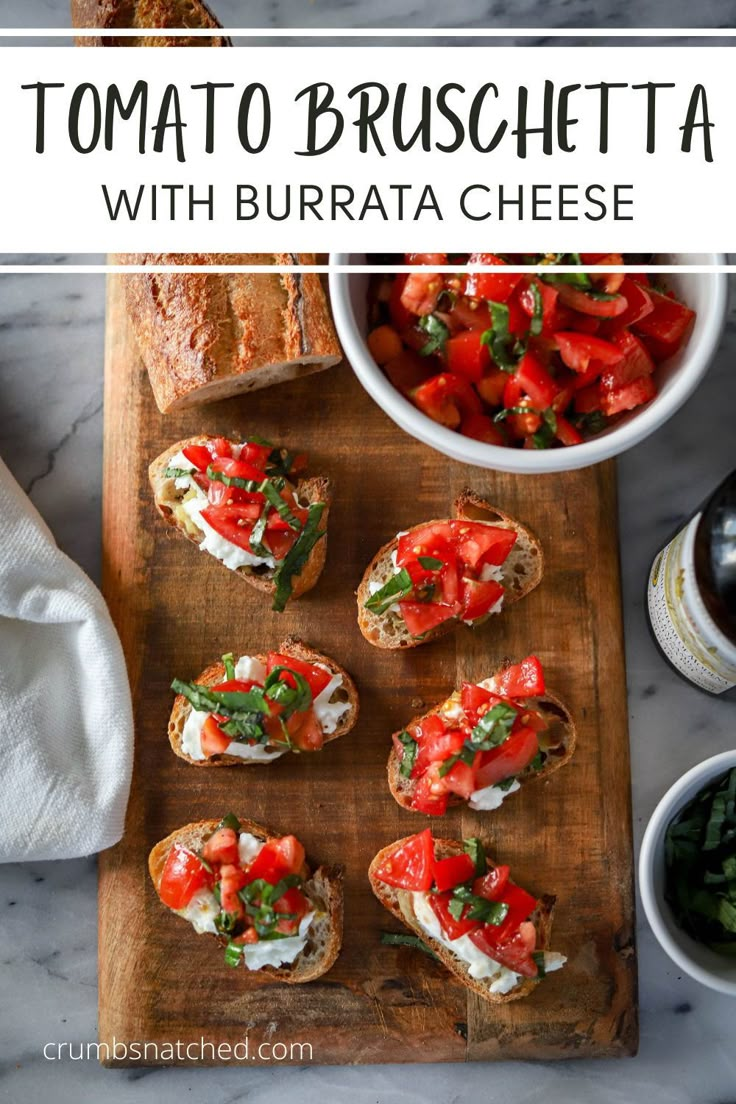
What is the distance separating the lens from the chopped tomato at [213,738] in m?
2.60

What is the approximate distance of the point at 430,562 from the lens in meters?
2.63

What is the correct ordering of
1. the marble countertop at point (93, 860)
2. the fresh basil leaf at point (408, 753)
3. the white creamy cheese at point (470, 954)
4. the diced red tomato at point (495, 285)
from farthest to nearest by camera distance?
the marble countertop at point (93, 860) → the fresh basil leaf at point (408, 753) → the white creamy cheese at point (470, 954) → the diced red tomato at point (495, 285)

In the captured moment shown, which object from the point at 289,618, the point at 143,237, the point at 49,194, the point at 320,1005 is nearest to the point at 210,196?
the point at 143,237

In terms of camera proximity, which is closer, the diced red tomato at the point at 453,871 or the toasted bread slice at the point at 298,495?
the diced red tomato at the point at 453,871

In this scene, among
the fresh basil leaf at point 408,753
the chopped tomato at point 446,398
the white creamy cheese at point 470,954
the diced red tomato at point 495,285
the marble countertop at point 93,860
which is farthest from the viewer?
the marble countertop at point 93,860

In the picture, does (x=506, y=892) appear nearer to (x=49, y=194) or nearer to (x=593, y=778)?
(x=593, y=778)

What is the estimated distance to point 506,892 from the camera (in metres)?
2.61

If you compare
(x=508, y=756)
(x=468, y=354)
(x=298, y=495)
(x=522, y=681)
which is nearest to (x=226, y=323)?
(x=298, y=495)

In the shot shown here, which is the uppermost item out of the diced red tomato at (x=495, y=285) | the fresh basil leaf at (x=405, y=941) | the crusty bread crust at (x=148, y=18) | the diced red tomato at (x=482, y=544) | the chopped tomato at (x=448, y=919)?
the crusty bread crust at (x=148, y=18)

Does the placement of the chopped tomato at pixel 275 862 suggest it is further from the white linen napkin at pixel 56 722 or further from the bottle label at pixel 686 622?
the bottle label at pixel 686 622

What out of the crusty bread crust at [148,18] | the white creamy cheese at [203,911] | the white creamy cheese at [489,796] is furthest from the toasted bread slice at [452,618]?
the crusty bread crust at [148,18]

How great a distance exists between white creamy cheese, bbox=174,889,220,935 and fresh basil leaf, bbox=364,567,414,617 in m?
0.83

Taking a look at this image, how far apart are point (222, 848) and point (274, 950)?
0.92ft

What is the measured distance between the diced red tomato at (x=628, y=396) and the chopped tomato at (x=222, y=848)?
4.53ft
